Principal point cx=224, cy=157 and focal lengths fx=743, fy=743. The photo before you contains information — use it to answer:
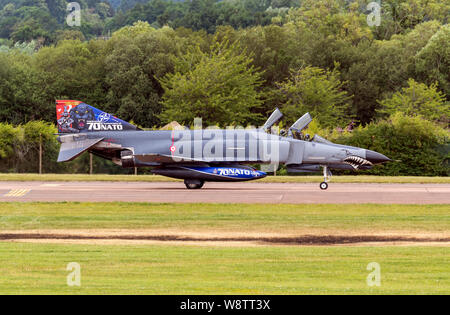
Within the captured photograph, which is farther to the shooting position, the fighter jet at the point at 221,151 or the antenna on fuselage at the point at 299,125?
the antenna on fuselage at the point at 299,125

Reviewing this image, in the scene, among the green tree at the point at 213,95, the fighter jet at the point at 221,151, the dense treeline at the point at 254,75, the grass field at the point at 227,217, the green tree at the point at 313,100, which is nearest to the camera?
the grass field at the point at 227,217

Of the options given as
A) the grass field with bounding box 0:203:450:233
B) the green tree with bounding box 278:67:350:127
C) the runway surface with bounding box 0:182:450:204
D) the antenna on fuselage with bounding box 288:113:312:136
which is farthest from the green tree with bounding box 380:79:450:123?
the grass field with bounding box 0:203:450:233

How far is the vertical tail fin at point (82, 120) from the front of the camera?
1226 inches

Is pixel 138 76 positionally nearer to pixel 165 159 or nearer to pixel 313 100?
pixel 313 100

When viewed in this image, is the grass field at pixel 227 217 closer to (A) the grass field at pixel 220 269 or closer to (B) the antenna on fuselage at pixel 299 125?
(A) the grass field at pixel 220 269

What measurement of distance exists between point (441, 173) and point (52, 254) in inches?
1236

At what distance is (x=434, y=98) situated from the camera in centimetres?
6738

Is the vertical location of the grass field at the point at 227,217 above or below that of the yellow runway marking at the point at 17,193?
below

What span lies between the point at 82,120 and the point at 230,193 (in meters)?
7.37

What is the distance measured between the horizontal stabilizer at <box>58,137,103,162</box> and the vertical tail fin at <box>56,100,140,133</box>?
510 mm

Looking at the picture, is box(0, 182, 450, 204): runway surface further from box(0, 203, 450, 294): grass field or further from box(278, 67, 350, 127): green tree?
box(278, 67, 350, 127): green tree

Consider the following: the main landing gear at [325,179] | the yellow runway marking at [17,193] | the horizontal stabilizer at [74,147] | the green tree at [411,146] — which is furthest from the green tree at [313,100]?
the yellow runway marking at [17,193]

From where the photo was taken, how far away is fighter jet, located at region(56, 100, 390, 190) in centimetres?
2962
